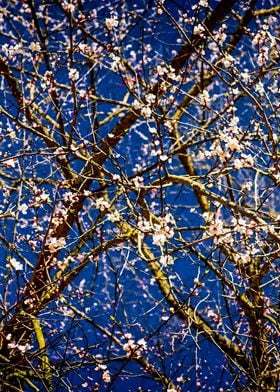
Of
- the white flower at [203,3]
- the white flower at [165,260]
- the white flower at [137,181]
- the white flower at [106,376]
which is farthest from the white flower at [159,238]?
the white flower at [203,3]

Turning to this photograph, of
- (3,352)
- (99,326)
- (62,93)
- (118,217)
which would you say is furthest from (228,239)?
(62,93)

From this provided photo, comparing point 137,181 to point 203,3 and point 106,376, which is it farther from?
point 106,376

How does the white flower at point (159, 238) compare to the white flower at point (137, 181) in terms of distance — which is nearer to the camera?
the white flower at point (159, 238)

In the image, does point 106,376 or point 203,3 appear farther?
point 106,376

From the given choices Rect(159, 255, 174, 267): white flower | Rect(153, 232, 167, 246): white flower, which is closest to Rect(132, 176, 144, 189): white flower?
Rect(153, 232, 167, 246): white flower

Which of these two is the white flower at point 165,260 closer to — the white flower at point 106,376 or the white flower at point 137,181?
the white flower at point 137,181

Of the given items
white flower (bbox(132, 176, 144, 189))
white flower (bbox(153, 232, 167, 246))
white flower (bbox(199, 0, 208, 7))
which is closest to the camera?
white flower (bbox(153, 232, 167, 246))

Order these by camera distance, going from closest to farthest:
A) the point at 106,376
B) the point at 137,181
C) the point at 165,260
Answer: the point at 165,260
the point at 137,181
the point at 106,376

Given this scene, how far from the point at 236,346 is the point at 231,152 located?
307 centimetres

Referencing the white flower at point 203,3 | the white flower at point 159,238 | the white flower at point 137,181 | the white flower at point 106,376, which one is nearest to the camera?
the white flower at point 159,238

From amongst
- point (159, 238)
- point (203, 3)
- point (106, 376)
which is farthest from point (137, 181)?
point (106, 376)

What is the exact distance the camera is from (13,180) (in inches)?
247

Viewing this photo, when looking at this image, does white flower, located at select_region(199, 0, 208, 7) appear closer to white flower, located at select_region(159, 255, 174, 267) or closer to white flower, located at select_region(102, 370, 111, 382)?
white flower, located at select_region(159, 255, 174, 267)

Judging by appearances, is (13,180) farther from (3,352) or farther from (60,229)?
(3,352)
